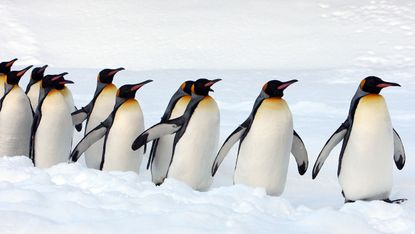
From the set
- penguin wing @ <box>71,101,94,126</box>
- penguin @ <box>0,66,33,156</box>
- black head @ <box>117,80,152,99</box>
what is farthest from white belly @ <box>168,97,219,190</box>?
penguin @ <box>0,66,33,156</box>

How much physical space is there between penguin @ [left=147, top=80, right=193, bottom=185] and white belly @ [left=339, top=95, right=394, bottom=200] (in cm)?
117

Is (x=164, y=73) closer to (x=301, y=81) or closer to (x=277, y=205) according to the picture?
(x=301, y=81)

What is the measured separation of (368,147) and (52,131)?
214 centimetres

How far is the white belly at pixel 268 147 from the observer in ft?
14.2

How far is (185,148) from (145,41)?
→ 1403cm

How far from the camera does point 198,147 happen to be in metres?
4.57

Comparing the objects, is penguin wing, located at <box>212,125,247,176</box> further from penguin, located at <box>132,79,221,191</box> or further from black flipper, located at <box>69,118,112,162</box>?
black flipper, located at <box>69,118,112,162</box>

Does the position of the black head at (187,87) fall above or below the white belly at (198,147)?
above

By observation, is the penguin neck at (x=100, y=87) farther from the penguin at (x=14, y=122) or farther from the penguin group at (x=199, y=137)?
the penguin at (x=14, y=122)

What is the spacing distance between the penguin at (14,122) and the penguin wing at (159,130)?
998mm

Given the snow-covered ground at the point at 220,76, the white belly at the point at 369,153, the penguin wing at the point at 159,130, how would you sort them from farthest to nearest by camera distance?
the penguin wing at the point at 159,130 → the white belly at the point at 369,153 → the snow-covered ground at the point at 220,76

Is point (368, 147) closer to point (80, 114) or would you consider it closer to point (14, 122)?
point (80, 114)

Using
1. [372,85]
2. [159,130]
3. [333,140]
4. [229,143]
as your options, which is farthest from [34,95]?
[372,85]

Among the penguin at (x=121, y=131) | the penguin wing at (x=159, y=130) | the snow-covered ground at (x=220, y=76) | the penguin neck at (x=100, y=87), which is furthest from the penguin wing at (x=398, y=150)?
the penguin neck at (x=100, y=87)
